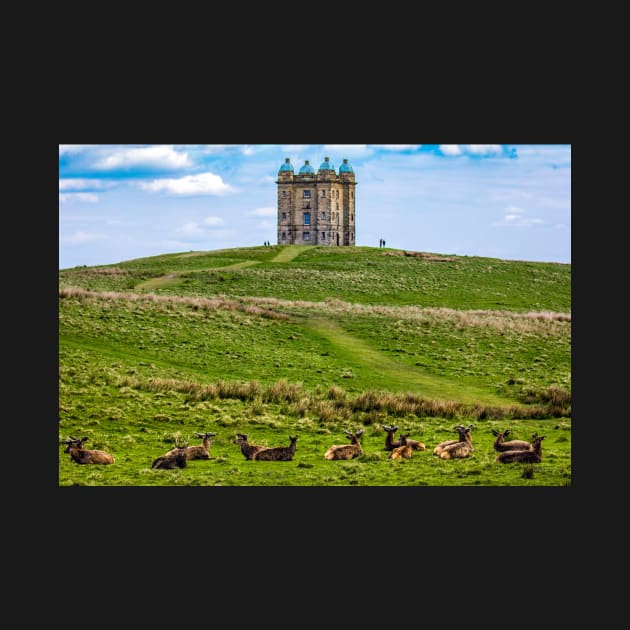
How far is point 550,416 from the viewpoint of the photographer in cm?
2597

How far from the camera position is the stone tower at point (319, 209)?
75.0m

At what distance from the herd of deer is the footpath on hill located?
3981mm

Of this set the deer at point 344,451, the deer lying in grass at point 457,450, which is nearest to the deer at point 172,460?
the deer at point 344,451

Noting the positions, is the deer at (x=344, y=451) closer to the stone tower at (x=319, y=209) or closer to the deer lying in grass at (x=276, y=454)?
the deer lying in grass at (x=276, y=454)

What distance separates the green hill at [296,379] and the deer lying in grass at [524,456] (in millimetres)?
295

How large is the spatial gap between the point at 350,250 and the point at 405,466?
5791cm

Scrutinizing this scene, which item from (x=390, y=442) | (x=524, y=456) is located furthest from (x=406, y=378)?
(x=524, y=456)

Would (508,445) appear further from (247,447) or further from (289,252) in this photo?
(289,252)

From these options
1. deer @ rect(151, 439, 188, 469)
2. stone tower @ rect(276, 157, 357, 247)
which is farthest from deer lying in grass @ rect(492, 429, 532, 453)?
stone tower @ rect(276, 157, 357, 247)

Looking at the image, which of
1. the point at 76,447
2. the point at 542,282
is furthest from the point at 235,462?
the point at 542,282

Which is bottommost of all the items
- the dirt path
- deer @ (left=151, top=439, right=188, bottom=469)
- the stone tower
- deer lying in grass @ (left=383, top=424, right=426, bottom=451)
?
deer @ (left=151, top=439, right=188, bottom=469)

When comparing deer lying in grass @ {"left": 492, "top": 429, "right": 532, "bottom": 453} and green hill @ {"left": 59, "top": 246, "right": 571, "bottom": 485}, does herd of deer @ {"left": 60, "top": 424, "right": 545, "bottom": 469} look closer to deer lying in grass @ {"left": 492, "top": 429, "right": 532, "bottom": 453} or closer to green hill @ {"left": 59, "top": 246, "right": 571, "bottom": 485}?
deer lying in grass @ {"left": 492, "top": 429, "right": 532, "bottom": 453}

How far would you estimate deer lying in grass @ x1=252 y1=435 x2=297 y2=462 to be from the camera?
2241 centimetres

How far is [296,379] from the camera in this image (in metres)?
28.6
